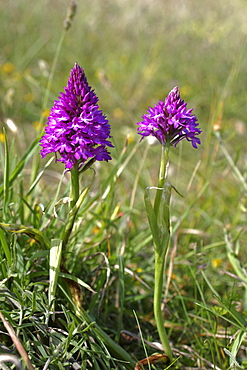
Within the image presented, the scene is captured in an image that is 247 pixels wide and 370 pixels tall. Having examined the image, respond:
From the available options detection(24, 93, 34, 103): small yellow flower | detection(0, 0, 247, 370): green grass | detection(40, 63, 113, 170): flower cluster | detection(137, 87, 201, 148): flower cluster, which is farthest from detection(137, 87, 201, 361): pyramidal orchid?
detection(24, 93, 34, 103): small yellow flower

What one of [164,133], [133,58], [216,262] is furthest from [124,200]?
[133,58]

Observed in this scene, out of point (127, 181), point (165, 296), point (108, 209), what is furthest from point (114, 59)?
point (165, 296)

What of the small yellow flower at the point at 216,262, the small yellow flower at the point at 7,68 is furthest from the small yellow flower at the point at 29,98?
the small yellow flower at the point at 216,262

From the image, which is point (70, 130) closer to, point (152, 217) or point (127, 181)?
point (152, 217)

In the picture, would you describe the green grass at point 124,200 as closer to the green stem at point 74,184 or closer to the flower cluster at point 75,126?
the green stem at point 74,184

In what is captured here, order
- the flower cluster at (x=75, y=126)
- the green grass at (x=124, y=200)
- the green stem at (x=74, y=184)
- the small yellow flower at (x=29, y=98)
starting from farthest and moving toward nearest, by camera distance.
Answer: the small yellow flower at (x=29, y=98)
the green grass at (x=124, y=200)
the green stem at (x=74, y=184)
the flower cluster at (x=75, y=126)
